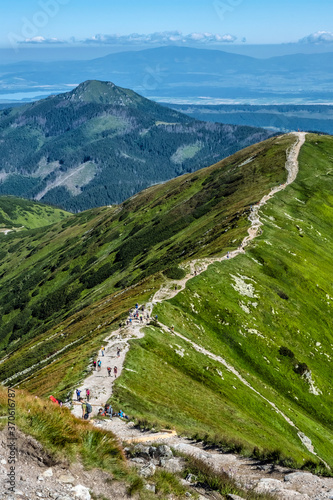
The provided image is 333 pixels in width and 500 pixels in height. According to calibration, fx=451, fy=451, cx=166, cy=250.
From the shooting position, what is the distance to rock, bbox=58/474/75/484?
1783cm

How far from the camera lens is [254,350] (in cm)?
7475

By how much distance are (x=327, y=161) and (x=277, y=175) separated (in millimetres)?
33906

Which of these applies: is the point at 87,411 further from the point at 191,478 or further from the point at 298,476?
the point at 191,478

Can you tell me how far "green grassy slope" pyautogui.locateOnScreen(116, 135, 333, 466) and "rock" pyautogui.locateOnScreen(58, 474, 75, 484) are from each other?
22.0 m

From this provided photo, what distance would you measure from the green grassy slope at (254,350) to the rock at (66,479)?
22.0 m

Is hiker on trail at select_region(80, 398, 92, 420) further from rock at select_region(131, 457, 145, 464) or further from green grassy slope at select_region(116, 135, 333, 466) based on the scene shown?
rock at select_region(131, 457, 145, 464)

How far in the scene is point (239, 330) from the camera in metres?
77.1

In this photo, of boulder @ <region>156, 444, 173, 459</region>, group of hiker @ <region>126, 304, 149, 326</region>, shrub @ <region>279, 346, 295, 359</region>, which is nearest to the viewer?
boulder @ <region>156, 444, 173, 459</region>

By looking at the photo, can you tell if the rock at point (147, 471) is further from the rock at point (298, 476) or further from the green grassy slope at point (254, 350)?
the green grassy slope at point (254, 350)

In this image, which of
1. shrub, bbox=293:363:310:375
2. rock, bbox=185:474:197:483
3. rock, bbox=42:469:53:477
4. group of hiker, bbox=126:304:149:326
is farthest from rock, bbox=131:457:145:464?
shrub, bbox=293:363:310:375

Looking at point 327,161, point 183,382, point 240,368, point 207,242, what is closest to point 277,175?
point 327,161

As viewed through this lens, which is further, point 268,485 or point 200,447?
point 200,447

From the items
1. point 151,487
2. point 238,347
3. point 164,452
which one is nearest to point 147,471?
point 151,487

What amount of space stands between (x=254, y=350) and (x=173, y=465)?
175ft
